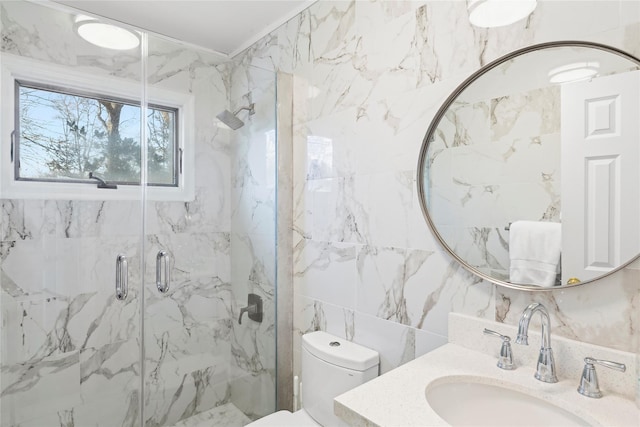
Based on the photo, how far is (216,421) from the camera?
1.90 m

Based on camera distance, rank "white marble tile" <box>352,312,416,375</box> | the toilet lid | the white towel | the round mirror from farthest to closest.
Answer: the toilet lid
"white marble tile" <box>352,312,416,375</box>
the white towel
the round mirror

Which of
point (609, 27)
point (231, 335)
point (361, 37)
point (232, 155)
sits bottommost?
point (231, 335)

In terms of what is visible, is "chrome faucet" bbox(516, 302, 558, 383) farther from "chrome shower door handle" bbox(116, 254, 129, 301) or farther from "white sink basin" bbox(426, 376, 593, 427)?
"chrome shower door handle" bbox(116, 254, 129, 301)

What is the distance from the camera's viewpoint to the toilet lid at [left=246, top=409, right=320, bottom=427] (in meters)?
1.54

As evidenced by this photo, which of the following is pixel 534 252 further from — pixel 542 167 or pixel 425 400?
pixel 425 400

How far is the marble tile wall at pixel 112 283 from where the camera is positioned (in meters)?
1.51

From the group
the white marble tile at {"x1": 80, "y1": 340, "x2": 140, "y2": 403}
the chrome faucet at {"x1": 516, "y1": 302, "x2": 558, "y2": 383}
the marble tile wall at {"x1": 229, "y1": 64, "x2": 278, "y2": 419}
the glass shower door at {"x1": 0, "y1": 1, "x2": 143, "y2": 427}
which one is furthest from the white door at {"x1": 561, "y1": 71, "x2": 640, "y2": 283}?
the white marble tile at {"x1": 80, "y1": 340, "x2": 140, "y2": 403}

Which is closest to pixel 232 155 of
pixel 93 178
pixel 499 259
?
pixel 93 178

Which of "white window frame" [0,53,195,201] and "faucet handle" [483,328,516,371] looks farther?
"white window frame" [0,53,195,201]

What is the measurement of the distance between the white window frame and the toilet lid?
3.60 feet

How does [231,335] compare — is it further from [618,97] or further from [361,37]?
[618,97]

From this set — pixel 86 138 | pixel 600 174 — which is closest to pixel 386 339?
pixel 600 174

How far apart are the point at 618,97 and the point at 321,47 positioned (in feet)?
4.23

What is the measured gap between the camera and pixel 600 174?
0.97m
